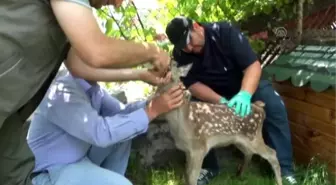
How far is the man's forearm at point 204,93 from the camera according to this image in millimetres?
3848

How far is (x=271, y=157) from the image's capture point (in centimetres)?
381

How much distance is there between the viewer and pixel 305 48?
4.67 m

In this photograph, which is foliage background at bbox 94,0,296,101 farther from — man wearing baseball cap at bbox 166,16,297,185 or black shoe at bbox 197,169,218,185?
black shoe at bbox 197,169,218,185

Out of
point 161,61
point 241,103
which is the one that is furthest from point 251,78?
point 161,61

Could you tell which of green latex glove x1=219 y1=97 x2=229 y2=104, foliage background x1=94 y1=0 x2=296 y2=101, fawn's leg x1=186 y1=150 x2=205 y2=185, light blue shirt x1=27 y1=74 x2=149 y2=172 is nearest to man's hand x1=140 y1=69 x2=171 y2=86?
light blue shirt x1=27 y1=74 x2=149 y2=172

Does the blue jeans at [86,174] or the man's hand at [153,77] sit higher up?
the man's hand at [153,77]

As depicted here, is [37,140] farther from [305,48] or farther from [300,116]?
[305,48]

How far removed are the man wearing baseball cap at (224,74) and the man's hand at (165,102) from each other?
2.23 ft

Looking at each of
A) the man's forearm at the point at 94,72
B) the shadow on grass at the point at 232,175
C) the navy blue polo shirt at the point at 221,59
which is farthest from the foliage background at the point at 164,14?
the man's forearm at the point at 94,72

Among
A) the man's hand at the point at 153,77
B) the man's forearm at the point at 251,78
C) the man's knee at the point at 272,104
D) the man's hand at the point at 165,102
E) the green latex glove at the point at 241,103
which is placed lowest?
the man's knee at the point at 272,104

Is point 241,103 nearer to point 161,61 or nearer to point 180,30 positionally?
point 180,30

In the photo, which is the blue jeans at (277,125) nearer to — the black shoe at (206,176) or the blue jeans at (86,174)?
the black shoe at (206,176)

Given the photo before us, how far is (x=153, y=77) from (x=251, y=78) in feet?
3.03

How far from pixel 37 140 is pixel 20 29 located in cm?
93
